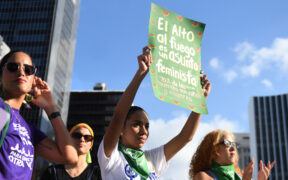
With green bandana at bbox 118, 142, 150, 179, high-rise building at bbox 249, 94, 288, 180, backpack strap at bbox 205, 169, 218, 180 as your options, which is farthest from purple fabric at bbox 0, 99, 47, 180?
high-rise building at bbox 249, 94, 288, 180

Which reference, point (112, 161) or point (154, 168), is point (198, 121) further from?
point (112, 161)

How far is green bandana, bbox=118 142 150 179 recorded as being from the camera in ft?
10.6

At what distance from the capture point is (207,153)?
4.15 metres

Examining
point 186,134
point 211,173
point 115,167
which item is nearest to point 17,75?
point 115,167

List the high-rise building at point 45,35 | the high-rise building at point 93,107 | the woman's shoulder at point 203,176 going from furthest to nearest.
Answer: the high-rise building at point 93,107 → the high-rise building at point 45,35 → the woman's shoulder at point 203,176

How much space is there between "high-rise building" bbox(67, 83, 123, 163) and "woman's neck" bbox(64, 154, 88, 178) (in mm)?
85046

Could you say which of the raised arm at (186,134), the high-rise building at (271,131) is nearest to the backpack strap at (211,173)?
the raised arm at (186,134)

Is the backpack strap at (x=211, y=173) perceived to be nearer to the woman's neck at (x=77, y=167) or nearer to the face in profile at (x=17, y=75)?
the woman's neck at (x=77, y=167)

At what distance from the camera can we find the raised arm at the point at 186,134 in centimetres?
395

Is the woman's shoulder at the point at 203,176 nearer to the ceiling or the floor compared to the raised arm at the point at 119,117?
nearer to the floor

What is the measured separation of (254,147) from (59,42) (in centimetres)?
6160

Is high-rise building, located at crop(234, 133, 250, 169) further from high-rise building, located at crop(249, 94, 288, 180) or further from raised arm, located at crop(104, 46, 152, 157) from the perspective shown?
raised arm, located at crop(104, 46, 152, 157)

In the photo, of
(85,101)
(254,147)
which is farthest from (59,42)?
(254,147)

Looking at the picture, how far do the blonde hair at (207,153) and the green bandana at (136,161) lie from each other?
1.06m
